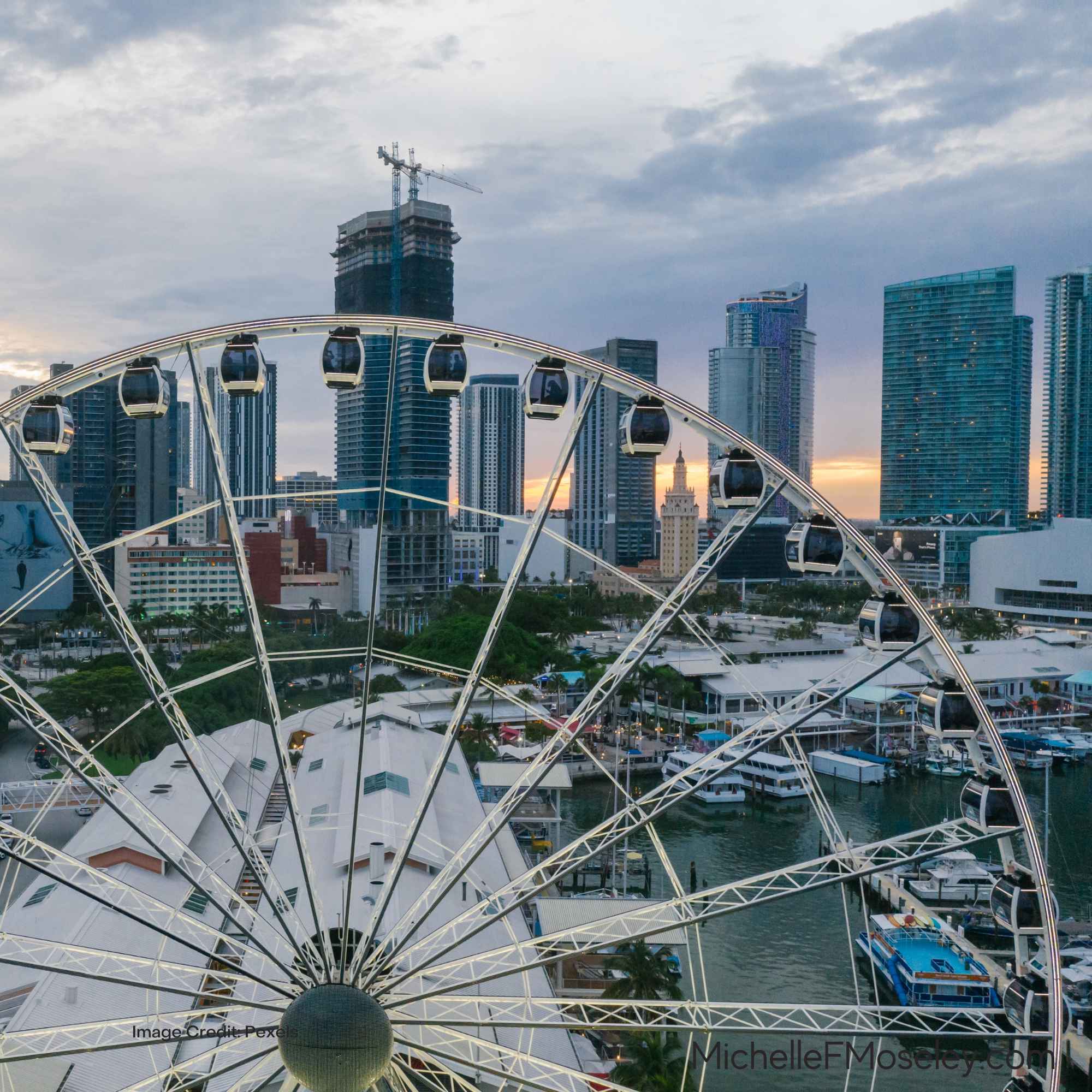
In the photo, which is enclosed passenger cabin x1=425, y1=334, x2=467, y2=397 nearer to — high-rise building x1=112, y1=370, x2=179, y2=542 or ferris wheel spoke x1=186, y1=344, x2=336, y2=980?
ferris wheel spoke x1=186, y1=344, x2=336, y2=980

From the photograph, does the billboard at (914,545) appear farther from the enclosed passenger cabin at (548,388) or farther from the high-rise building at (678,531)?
the enclosed passenger cabin at (548,388)

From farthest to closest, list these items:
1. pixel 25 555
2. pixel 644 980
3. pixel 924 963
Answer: pixel 25 555 → pixel 924 963 → pixel 644 980

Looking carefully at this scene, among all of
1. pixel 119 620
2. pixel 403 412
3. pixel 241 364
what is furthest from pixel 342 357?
pixel 403 412

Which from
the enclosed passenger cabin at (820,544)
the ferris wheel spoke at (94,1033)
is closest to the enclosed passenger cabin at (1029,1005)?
the enclosed passenger cabin at (820,544)

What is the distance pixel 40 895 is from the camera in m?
18.0

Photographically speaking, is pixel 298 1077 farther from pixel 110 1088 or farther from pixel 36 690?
pixel 36 690

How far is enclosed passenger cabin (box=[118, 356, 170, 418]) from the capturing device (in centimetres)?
969

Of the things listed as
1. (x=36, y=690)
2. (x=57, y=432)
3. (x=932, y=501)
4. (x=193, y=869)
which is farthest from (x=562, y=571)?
(x=57, y=432)

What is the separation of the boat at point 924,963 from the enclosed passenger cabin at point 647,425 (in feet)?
42.2

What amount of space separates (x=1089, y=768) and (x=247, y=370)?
39061 millimetres

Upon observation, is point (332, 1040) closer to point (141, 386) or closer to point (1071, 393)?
point (141, 386)

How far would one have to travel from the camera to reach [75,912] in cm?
1675

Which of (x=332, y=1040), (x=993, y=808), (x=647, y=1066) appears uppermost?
(x=993, y=808)

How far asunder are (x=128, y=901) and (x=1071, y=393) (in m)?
161
